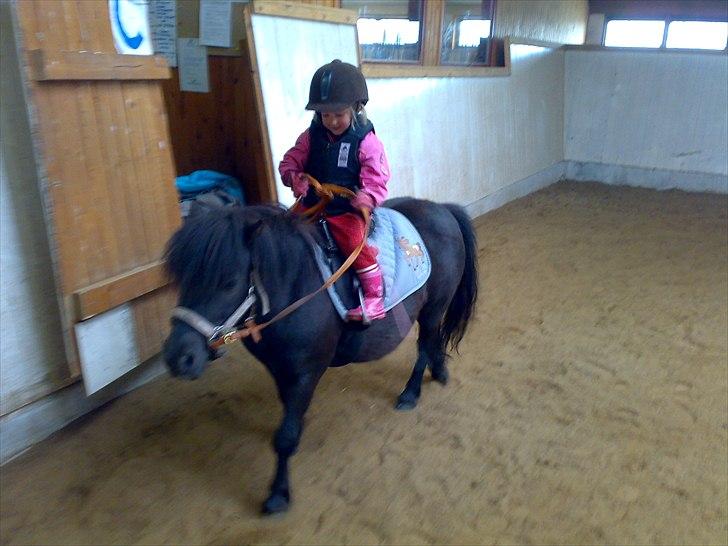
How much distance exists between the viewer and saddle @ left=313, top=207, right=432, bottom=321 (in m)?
2.18

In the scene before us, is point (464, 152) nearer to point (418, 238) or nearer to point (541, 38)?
point (541, 38)

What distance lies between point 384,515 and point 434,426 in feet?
2.13

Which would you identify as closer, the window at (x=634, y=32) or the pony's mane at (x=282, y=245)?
the pony's mane at (x=282, y=245)

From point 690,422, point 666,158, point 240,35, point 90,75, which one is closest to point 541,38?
point 666,158

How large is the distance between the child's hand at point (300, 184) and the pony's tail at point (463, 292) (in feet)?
3.09

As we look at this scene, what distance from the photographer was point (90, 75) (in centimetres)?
236

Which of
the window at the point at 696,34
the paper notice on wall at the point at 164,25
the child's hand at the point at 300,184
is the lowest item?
the child's hand at the point at 300,184

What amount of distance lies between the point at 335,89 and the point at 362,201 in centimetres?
41

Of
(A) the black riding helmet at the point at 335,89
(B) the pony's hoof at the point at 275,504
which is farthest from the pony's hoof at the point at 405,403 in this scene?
(A) the black riding helmet at the point at 335,89

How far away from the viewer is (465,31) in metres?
6.27

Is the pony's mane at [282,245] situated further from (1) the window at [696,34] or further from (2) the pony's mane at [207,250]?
(1) the window at [696,34]

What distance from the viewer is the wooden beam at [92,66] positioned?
2.15 metres

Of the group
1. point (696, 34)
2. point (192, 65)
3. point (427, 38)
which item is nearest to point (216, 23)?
point (192, 65)

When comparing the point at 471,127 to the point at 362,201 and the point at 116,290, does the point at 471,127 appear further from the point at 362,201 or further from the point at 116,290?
the point at 116,290
